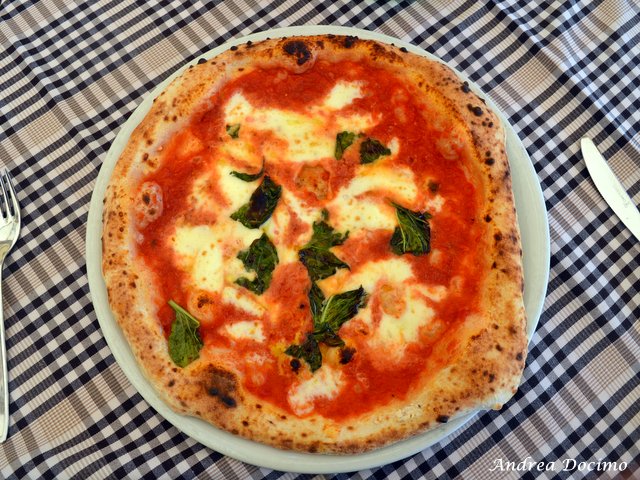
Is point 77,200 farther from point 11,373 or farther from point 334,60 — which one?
point 334,60

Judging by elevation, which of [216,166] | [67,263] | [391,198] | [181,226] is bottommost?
[67,263]

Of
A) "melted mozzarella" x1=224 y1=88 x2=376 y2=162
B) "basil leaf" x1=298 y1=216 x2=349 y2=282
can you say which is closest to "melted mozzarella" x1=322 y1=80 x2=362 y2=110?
"melted mozzarella" x1=224 y1=88 x2=376 y2=162

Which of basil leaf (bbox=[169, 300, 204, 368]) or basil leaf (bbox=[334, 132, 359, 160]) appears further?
basil leaf (bbox=[334, 132, 359, 160])

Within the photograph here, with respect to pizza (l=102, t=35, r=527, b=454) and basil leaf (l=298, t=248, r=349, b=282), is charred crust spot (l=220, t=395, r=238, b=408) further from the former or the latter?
basil leaf (l=298, t=248, r=349, b=282)

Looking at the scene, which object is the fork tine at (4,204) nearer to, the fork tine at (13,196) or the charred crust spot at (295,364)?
the fork tine at (13,196)

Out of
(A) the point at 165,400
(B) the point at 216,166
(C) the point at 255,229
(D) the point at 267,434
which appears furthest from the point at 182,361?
(B) the point at 216,166

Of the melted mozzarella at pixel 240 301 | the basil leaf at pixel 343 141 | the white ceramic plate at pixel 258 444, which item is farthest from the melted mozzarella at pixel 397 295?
the basil leaf at pixel 343 141
